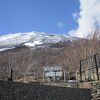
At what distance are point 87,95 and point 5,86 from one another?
21.7 ft

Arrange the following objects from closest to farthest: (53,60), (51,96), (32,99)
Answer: (32,99) → (51,96) → (53,60)

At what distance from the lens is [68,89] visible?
18578 millimetres

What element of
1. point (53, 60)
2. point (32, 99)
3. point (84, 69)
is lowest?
point (32, 99)

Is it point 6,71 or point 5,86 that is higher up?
point 6,71

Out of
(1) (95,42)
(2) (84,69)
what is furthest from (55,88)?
(1) (95,42)

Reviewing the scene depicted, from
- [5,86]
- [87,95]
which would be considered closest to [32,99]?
[5,86]

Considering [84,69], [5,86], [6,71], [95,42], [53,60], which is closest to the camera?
[5,86]

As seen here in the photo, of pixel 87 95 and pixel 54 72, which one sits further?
pixel 54 72

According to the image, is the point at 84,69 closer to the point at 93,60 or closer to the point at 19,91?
the point at 93,60

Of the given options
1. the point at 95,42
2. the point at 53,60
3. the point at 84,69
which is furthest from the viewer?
the point at 53,60

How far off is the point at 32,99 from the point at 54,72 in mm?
16402

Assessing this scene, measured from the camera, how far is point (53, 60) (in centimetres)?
6450

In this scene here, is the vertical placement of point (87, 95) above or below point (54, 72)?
below

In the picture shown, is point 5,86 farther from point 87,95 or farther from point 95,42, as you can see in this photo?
point 95,42
